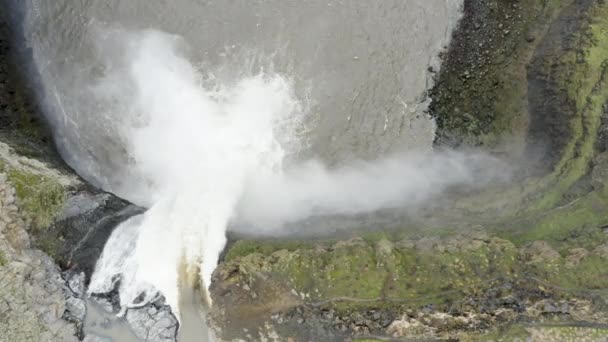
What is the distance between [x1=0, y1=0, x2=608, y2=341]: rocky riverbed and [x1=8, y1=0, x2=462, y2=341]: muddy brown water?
3.12 feet

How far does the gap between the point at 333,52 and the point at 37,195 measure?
12.0m

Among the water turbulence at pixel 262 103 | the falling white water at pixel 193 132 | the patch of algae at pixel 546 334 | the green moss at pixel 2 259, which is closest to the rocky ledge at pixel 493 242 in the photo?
the patch of algae at pixel 546 334

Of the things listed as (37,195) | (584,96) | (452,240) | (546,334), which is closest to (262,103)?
(37,195)

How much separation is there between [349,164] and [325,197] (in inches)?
64.8

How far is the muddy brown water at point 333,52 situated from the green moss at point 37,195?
2.52 meters

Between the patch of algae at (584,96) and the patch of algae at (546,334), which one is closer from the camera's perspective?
the patch of algae at (546,334)

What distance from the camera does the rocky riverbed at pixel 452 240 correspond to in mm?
14859

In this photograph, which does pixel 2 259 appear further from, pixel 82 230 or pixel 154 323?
pixel 154 323

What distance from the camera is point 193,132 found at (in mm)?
19578

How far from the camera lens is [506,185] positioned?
1827cm

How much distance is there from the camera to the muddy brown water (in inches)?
773

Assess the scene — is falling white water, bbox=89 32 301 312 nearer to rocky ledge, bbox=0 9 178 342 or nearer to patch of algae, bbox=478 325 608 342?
rocky ledge, bbox=0 9 178 342

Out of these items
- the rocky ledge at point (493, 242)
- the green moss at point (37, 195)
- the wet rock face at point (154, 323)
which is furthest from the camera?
the green moss at point (37, 195)

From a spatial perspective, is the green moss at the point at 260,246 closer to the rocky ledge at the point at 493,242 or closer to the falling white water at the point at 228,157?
the rocky ledge at the point at 493,242
